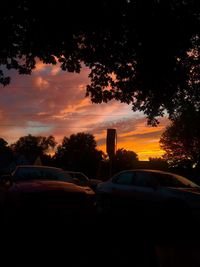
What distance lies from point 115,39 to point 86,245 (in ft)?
18.3

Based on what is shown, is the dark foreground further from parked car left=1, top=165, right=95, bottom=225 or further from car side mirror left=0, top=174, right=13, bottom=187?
car side mirror left=0, top=174, right=13, bottom=187

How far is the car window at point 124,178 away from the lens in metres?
14.4

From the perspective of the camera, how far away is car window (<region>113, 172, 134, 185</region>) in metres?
14.4

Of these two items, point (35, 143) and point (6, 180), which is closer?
point (6, 180)

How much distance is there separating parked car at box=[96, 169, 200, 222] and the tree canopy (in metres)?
2.56

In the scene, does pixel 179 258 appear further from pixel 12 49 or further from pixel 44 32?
pixel 12 49

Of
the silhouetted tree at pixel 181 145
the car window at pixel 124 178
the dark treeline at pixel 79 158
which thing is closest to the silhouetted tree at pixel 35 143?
the dark treeline at pixel 79 158

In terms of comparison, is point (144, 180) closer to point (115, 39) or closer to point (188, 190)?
point (188, 190)

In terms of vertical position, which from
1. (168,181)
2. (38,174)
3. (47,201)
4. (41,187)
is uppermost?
(38,174)

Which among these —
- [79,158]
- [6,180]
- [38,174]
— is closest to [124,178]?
[38,174]

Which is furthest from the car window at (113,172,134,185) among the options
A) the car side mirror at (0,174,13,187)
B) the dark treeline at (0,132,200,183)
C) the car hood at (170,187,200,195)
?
the dark treeline at (0,132,200,183)

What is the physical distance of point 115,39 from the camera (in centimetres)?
1272

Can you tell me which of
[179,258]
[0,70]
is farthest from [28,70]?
[179,258]

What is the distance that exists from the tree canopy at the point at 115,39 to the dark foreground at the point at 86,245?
14.4 feet
